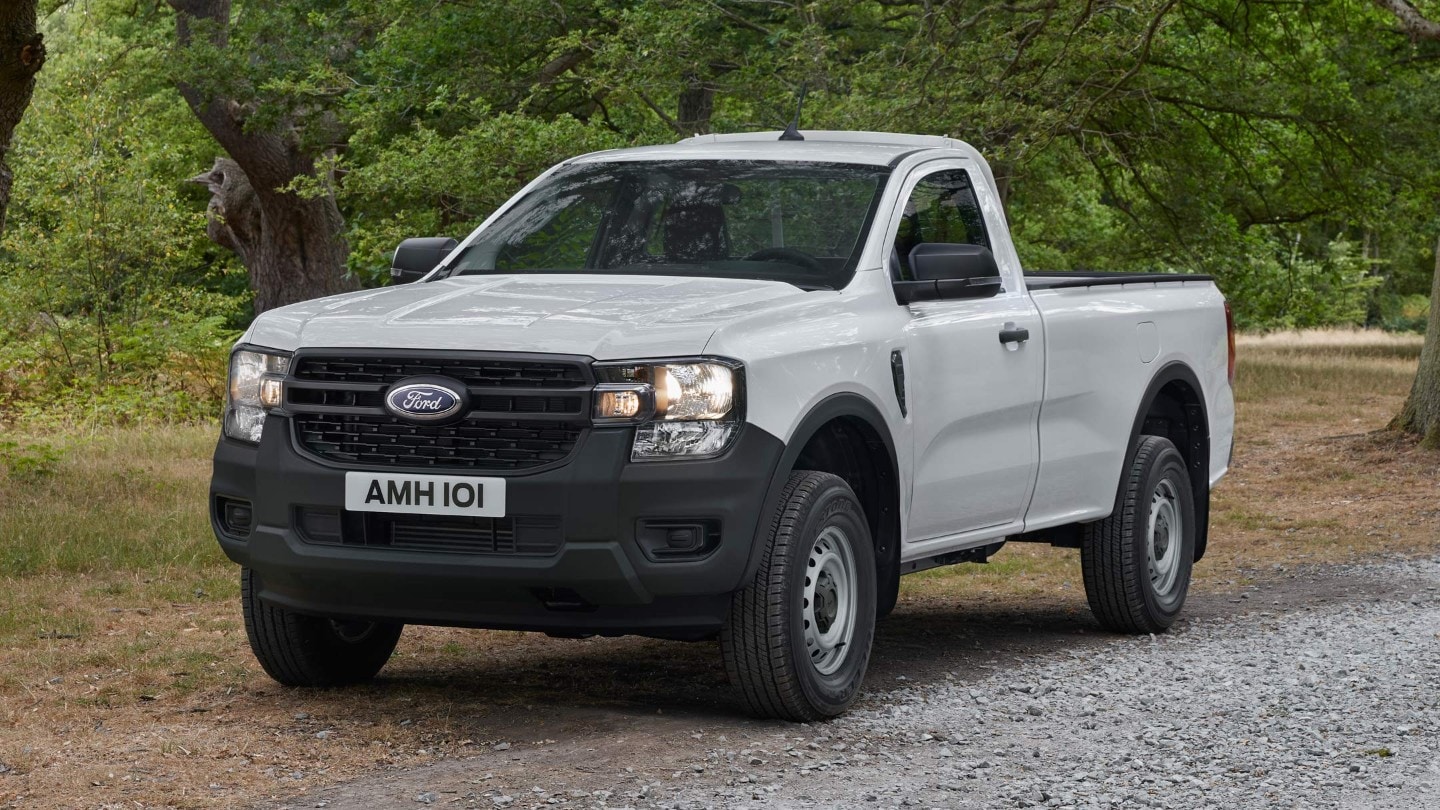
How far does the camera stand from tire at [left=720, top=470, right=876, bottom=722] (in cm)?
572

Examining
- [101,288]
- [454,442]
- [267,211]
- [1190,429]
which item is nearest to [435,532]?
[454,442]

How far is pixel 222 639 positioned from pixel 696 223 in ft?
9.63

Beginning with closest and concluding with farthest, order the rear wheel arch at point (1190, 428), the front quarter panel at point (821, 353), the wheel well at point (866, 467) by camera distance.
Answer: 1. the front quarter panel at point (821, 353)
2. the wheel well at point (866, 467)
3. the rear wheel arch at point (1190, 428)

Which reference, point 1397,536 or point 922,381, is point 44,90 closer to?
point 1397,536

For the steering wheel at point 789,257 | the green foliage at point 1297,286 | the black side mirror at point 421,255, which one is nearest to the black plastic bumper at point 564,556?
the steering wheel at point 789,257

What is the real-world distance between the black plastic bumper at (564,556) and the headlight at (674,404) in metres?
0.05

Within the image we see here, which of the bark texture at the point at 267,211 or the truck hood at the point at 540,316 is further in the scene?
the bark texture at the point at 267,211

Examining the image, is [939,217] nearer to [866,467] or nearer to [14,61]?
[866,467]

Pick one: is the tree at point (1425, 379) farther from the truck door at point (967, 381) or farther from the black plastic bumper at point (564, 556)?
the black plastic bumper at point (564, 556)

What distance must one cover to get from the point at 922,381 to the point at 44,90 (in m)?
31.9

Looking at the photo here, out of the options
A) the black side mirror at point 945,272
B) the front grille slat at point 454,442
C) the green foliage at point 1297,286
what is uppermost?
the black side mirror at point 945,272

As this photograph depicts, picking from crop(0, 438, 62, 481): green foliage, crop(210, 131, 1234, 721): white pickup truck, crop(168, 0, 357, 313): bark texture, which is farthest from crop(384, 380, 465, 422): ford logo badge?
crop(168, 0, 357, 313): bark texture

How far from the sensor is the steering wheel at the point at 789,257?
6.62m

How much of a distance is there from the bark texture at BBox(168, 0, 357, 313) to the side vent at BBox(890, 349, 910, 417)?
17.0 m
